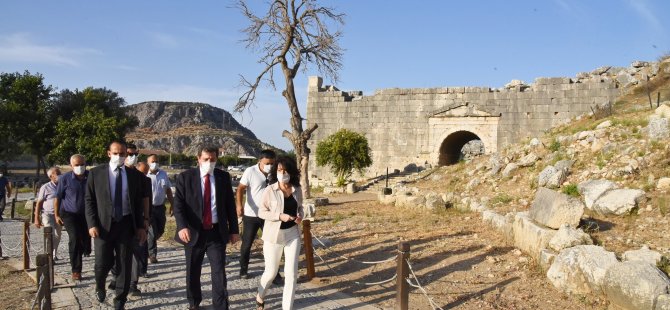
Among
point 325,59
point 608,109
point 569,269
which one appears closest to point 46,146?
point 325,59

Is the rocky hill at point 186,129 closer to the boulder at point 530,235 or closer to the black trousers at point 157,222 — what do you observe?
the black trousers at point 157,222

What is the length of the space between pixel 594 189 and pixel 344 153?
14237 mm

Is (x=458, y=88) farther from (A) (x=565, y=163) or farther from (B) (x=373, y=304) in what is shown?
(B) (x=373, y=304)

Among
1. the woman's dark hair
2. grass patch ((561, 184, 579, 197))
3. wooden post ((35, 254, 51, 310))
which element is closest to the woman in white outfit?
the woman's dark hair

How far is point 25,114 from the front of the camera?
34000 mm

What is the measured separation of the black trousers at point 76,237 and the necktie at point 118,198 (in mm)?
1574

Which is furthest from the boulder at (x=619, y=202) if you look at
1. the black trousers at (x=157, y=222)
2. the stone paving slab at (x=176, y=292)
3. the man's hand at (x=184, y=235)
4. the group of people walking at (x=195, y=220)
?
the black trousers at (x=157, y=222)

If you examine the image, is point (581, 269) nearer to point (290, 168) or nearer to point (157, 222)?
point (290, 168)

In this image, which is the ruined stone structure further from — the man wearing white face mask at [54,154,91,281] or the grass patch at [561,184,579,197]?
the man wearing white face mask at [54,154,91,281]

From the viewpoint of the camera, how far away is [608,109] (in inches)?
609

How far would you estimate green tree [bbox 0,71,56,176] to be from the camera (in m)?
33.1

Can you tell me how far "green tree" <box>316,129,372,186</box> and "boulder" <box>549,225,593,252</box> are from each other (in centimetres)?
1591

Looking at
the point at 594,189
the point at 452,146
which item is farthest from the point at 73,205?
the point at 452,146

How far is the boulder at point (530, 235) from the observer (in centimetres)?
692
